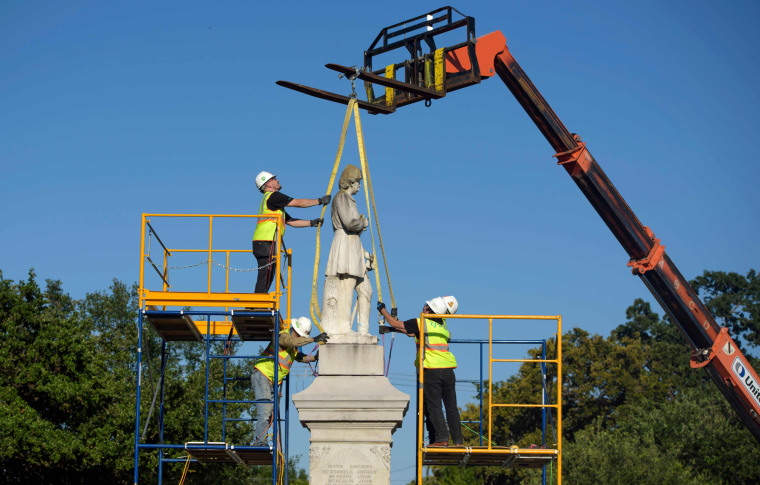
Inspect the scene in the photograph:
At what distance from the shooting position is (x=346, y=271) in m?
15.8

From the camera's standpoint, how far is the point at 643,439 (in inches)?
1949

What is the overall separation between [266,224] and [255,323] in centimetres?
162

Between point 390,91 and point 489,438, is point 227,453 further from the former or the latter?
point 390,91

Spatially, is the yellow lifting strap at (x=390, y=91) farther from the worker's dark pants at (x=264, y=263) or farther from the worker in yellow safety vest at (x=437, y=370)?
the worker in yellow safety vest at (x=437, y=370)

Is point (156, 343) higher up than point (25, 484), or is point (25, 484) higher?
point (156, 343)

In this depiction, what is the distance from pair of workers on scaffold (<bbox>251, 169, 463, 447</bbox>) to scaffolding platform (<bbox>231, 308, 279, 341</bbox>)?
0.29 meters

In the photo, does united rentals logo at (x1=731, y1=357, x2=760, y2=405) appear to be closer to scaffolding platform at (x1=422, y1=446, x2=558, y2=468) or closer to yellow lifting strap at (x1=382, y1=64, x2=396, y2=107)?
yellow lifting strap at (x1=382, y1=64, x2=396, y2=107)

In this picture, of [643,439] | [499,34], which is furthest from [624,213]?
[643,439]

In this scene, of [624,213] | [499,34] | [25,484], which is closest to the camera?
[499,34]

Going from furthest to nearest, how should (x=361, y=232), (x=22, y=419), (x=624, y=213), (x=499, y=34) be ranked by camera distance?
1. (x=22, y=419)
2. (x=624, y=213)
3. (x=499, y=34)
4. (x=361, y=232)

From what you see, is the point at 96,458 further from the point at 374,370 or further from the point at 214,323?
the point at 374,370

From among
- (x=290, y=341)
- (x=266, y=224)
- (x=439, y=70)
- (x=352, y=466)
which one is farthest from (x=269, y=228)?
(x=439, y=70)

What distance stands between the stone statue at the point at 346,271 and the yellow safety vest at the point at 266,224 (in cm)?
184

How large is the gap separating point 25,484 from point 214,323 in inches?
713
